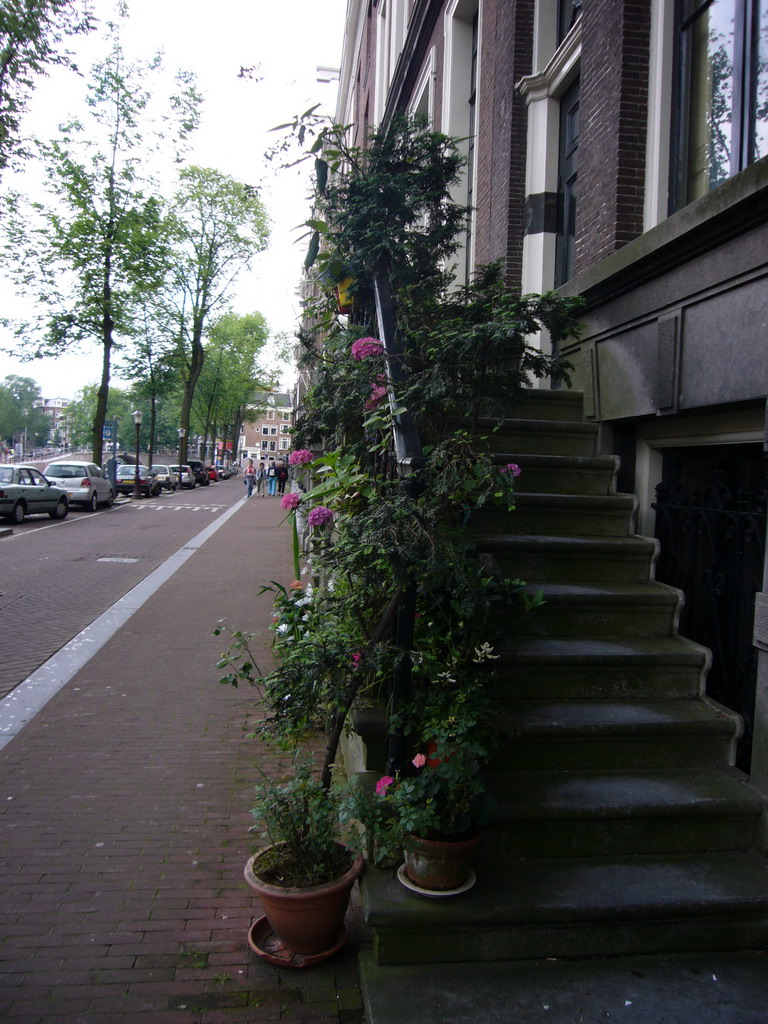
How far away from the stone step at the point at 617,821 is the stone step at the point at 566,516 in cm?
174

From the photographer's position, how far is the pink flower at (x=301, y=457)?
420 cm

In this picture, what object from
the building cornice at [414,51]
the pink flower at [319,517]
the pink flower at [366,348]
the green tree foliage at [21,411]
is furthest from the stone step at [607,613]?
the green tree foliage at [21,411]

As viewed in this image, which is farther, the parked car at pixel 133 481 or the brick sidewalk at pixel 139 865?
the parked car at pixel 133 481

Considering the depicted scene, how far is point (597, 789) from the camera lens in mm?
3260

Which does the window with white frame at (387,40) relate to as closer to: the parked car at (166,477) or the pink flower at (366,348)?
the pink flower at (366,348)

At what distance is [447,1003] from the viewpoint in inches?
99.7

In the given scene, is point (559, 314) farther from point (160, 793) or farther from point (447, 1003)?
point (160, 793)

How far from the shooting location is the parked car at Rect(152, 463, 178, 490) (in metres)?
42.0

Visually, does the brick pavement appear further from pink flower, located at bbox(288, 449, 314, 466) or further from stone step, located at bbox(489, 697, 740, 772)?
stone step, located at bbox(489, 697, 740, 772)

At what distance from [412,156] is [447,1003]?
4.00 m

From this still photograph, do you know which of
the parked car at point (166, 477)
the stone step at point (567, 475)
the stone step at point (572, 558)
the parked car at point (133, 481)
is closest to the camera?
the stone step at point (572, 558)

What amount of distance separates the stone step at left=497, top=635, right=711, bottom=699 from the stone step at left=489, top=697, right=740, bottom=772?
0.45 ft

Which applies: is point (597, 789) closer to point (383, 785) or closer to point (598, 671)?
point (598, 671)

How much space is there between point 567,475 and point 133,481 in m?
34.5
